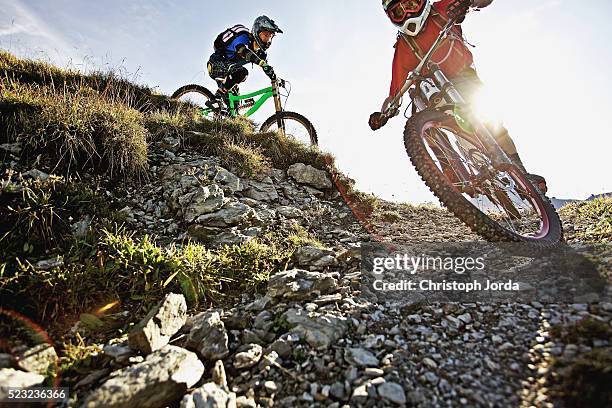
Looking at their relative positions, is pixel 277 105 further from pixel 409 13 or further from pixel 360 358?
pixel 360 358

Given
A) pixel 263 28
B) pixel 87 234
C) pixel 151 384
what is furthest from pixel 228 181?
pixel 263 28

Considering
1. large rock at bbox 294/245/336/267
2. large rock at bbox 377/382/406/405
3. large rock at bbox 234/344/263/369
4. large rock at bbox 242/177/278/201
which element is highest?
large rock at bbox 242/177/278/201

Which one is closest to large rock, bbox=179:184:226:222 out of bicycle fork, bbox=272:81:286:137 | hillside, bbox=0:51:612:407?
hillside, bbox=0:51:612:407

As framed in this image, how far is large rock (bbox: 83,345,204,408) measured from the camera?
1443 millimetres

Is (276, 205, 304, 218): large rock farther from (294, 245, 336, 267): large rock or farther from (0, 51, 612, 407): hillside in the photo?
(294, 245, 336, 267): large rock

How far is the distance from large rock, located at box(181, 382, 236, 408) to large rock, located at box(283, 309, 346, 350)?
22.8 inches

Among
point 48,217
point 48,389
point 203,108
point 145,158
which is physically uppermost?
point 203,108

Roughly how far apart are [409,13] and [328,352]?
4.01 metres

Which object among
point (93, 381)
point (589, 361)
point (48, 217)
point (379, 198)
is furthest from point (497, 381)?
point (379, 198)

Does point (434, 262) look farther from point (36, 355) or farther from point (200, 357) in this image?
point (36, 355)

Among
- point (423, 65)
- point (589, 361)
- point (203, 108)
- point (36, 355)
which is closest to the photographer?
point (589, 361)

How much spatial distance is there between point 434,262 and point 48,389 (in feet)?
10.4

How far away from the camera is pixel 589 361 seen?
4.48ft

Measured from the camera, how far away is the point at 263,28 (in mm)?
8031
